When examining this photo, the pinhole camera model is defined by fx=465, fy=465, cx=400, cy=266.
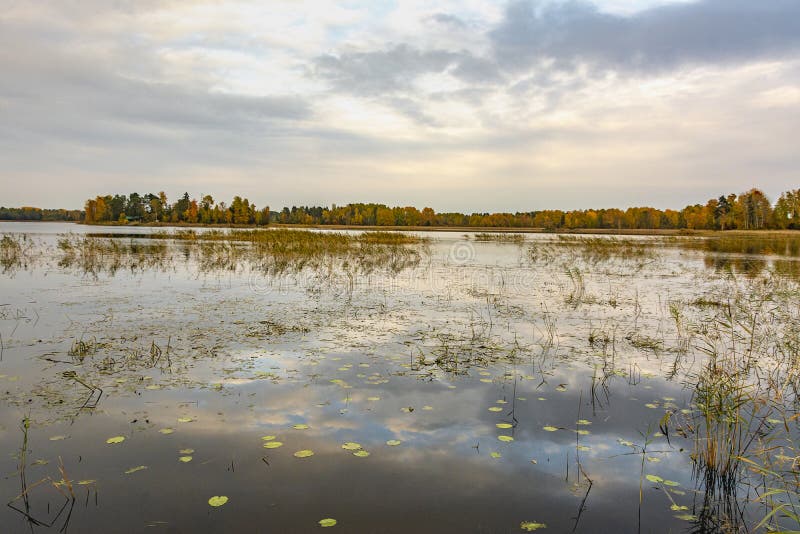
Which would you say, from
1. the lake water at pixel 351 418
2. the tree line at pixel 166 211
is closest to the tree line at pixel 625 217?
the tree line at pixel 166 211

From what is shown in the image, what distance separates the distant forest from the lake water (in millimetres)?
133915

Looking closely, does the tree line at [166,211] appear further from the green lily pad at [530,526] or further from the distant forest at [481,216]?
the green lily pad at [530,526]

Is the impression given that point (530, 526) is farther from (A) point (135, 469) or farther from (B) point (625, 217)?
(B) point (625, 217)

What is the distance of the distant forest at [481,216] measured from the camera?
11844cm

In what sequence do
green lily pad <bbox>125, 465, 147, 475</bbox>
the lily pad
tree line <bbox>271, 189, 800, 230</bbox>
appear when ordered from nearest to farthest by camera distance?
the lily pad
green lily pad <bbox>125, 465, 147, 475</bbox>
tree line <bbox>271, 189, 800, 230</bbox>

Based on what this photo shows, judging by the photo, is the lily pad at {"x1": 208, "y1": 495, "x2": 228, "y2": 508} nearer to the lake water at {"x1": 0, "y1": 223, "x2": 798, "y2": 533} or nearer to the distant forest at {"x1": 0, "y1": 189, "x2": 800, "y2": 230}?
the lake water at {"x1": 0, "y1": 223, "x2": 798, "y2": 533}

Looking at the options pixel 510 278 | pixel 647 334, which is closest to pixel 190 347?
pixel 647 334

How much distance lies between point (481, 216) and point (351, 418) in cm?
19643

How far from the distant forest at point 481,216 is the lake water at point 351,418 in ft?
439

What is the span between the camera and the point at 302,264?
24.1m

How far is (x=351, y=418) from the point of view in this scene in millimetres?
6066

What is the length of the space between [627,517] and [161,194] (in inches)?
7515

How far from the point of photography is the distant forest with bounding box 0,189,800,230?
118 meters

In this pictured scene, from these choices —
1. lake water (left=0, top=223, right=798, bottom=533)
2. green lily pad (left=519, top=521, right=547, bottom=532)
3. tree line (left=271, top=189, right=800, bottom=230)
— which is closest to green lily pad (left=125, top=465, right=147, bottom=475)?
lake water (left=0, top=223, right=798, bottom=533)
